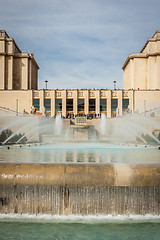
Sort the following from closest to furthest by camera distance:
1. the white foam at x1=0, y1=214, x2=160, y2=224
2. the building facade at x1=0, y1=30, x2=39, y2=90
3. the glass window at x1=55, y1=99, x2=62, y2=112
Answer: the white foam at x1=0, y1=214, x2=160, y2=224
the glass window at x1=55, y1=99, x2=62, y2=112
the building facade at x1=0, y1=30, x2=39, y2=90

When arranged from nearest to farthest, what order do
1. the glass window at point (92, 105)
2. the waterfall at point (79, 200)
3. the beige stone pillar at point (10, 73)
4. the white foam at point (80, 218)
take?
the white foam at point (80, 218)
the waterfall at point (79, 200)
the glass window at point (92, 105)
the beige stone pillar at point (10, 73)

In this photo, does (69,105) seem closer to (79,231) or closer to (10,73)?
(10,73)

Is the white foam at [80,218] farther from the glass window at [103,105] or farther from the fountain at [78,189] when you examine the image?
the glass window at [103,105]

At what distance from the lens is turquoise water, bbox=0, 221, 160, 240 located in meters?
5.11

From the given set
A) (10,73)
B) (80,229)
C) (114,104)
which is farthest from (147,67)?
(80,229)

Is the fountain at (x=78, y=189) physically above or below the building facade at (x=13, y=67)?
below

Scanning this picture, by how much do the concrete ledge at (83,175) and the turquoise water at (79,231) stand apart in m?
0.92

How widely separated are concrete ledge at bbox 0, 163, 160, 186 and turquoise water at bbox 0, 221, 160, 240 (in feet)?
3.02

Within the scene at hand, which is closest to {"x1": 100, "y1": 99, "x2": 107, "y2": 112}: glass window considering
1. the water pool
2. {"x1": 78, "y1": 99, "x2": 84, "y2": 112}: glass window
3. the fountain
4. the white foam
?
{"x1": 78, "y1": 99, "x2": 84, "y2": 112}: glass window

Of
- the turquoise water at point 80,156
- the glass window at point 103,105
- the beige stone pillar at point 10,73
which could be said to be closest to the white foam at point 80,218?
the turquoise water at point 80,156

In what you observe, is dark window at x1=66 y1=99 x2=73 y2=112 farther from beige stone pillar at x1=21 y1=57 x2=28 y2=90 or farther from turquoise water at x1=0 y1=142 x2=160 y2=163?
turquoise water at x1=0 y1=142 x2=160 y2=163

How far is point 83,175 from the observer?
602 centimetres

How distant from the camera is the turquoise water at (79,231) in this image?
16.8 feet

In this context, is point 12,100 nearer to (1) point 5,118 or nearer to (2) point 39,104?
(2) point 39,104
